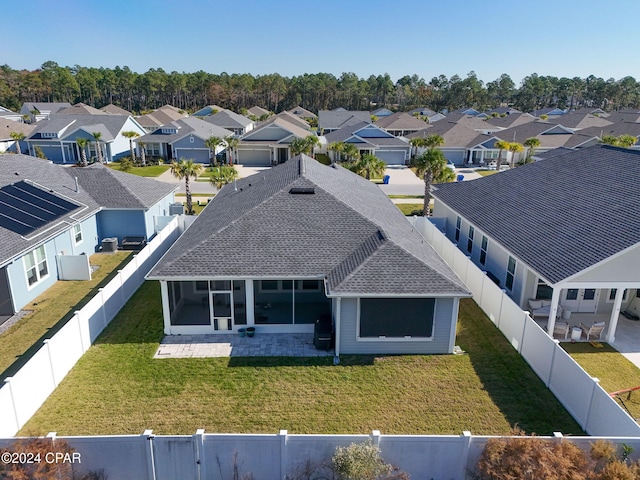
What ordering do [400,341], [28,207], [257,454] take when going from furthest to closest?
[28,207], [400,341], [257,454]

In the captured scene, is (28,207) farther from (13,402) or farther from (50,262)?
(13,402)

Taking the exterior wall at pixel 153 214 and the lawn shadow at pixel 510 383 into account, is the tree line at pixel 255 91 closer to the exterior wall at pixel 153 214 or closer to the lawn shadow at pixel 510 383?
the exterior wall at pixel 153 214

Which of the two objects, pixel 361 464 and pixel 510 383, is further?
pixel 510 383

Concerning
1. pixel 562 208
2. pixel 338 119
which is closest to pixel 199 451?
pixel 562 208

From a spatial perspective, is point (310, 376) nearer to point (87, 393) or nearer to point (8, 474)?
point (87, 393)

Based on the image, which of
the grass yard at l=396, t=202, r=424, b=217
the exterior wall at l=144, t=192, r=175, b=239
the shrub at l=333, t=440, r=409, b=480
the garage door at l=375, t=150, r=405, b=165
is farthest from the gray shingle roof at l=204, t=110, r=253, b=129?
the shrub at l=333, t=440, r=409, b=480

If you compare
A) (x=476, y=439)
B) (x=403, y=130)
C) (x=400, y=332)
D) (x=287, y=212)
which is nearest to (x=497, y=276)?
(x=400, y=332)
